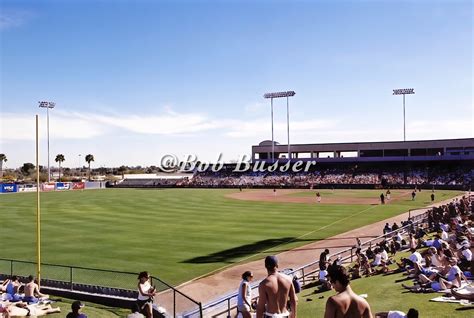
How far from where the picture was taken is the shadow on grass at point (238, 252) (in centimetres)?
2317

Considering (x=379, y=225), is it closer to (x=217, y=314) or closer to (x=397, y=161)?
(x=217, y=314)

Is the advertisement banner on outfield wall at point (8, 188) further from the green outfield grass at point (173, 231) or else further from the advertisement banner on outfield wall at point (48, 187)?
the green outfield grass at point (173, 231)

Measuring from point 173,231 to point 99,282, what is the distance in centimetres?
1412

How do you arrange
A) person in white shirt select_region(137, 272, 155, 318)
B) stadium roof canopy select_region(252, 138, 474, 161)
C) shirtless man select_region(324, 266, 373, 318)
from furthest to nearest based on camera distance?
stadium roof canopy select_region(252, 138, 474, 161) → person in white shirt select_region(137, 272, 155, 318) → shirtless man select_region(324, 266, 373, 318)

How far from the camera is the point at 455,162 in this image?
3324 inches

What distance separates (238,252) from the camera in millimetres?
25047

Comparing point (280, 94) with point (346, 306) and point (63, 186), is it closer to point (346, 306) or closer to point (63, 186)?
point (63, 186)

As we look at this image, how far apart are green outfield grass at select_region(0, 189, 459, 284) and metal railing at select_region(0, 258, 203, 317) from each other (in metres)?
1.78

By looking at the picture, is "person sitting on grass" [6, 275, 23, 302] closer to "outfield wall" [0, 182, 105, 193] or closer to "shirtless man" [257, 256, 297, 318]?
"shirtless man" [257, 256, 297, 318]

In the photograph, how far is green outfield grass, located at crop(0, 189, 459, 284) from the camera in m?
23.5

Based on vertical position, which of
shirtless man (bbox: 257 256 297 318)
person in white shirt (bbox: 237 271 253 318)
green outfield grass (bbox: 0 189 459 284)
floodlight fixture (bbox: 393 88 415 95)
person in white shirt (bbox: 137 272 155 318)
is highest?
floodlight fixture (bbox: 393 88 415 95)

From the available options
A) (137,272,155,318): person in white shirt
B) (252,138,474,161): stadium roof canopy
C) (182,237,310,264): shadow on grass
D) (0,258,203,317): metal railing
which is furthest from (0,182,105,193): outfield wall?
(137,272,155,318): person in white shirt

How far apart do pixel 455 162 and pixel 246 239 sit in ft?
224

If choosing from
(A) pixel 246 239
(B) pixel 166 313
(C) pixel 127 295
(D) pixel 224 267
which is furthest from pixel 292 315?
(A) pixel 246 239
